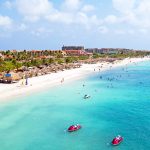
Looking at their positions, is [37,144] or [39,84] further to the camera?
[39,84]

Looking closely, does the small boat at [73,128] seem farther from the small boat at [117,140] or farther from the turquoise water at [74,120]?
the small boat at [117,140]

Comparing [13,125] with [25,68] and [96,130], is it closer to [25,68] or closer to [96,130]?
[96,130]

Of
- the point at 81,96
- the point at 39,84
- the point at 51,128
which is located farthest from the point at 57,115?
the point at 39,84

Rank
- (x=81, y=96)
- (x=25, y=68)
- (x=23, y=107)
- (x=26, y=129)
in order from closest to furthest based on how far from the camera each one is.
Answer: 1. (x=26, y=129)
2. (x=23, y=107)
3. (x=81, y=96)
4. (x=25, y=68)

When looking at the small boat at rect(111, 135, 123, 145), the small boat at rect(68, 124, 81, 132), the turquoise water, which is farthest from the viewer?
the small boat at rect(68, 124, 81, 132)

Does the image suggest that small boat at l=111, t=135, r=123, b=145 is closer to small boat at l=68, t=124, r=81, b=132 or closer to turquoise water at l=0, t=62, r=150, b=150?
turquoise water at l=0, t=62, r=150, b=150

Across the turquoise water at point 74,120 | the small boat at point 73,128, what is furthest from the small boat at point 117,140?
the small boat at point 73,128

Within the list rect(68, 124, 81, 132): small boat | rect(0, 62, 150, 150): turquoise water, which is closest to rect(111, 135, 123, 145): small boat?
rect(0, 62, 150, 150): turquoise water

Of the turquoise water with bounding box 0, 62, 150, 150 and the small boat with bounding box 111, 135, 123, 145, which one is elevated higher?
the small boat with bounding box 111, 135, 123, 145

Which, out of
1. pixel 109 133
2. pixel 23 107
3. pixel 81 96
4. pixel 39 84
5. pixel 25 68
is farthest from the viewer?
pixel 25 68
